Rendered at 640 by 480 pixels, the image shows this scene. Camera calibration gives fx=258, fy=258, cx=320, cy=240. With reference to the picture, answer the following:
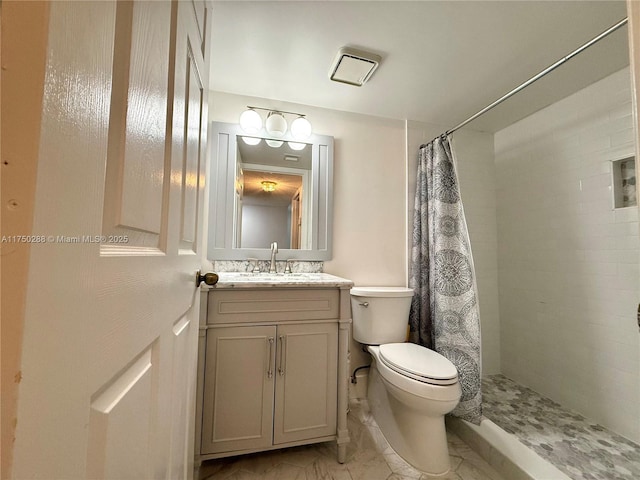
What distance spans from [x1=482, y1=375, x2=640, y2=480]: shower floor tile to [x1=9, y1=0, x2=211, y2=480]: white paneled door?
5.56 ft

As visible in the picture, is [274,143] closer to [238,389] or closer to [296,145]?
[296,145]

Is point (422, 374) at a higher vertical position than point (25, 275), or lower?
lower

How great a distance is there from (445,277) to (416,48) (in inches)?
50.6

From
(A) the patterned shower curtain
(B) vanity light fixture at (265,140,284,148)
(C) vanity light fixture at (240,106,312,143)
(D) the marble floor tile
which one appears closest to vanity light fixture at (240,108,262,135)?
(C) vanity light fixture at (240,106,312,143)

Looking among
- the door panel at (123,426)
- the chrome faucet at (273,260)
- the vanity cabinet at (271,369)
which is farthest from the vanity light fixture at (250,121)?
the door panel at (123,426)

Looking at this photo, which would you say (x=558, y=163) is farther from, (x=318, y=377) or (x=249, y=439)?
(x=249, y=439)

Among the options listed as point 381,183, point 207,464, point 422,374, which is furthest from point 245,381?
point 381,183

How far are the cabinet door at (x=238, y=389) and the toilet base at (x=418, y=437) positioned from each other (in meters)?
0.62

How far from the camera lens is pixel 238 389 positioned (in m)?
1.15

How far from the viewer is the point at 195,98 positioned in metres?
0.71

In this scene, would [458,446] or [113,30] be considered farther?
[458,446]

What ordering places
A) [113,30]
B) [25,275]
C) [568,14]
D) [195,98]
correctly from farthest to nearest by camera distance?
1. [568,14]
2. [195,98]
3. [113,30]
4. [25,275]

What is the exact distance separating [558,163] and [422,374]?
5.83 ft

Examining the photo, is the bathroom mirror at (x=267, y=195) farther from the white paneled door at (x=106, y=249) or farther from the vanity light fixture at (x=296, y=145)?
Result: the white paneled door at (x=106, y=249)
